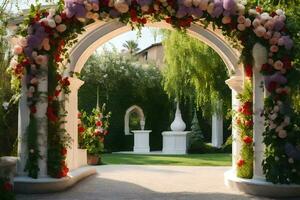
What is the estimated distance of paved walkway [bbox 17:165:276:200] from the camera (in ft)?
28.8

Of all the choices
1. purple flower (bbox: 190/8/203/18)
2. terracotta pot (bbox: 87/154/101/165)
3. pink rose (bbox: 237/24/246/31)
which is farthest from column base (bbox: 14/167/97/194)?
terracotta pot (bbox: 87/154/101/165)

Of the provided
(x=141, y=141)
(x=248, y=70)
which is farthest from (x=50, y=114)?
(x=141, y=141)

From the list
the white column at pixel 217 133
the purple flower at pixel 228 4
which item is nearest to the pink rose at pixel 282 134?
the purple flower at pixel 228 4

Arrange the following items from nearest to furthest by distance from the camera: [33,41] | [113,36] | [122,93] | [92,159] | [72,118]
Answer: [33,41]
[113,36]
[72,118]
[92,159]
[122,93]

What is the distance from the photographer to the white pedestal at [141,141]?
77.4 ft

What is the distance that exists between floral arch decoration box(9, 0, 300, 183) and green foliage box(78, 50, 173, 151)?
14.3 metres

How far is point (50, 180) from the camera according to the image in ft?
30.3

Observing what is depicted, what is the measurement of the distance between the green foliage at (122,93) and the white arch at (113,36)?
13.3m

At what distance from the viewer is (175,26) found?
9.36 metres

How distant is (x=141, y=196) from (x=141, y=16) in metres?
3.22

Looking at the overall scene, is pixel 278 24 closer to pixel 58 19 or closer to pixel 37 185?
pixel 58 19

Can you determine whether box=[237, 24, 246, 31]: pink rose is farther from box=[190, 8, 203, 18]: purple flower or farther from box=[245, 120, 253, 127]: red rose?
box=[245, 120, 253, 127]: red rose

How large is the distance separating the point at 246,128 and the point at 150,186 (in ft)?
7.80

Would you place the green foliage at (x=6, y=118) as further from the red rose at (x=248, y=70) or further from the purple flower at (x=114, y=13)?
the red rose at (x=248, y=70)
